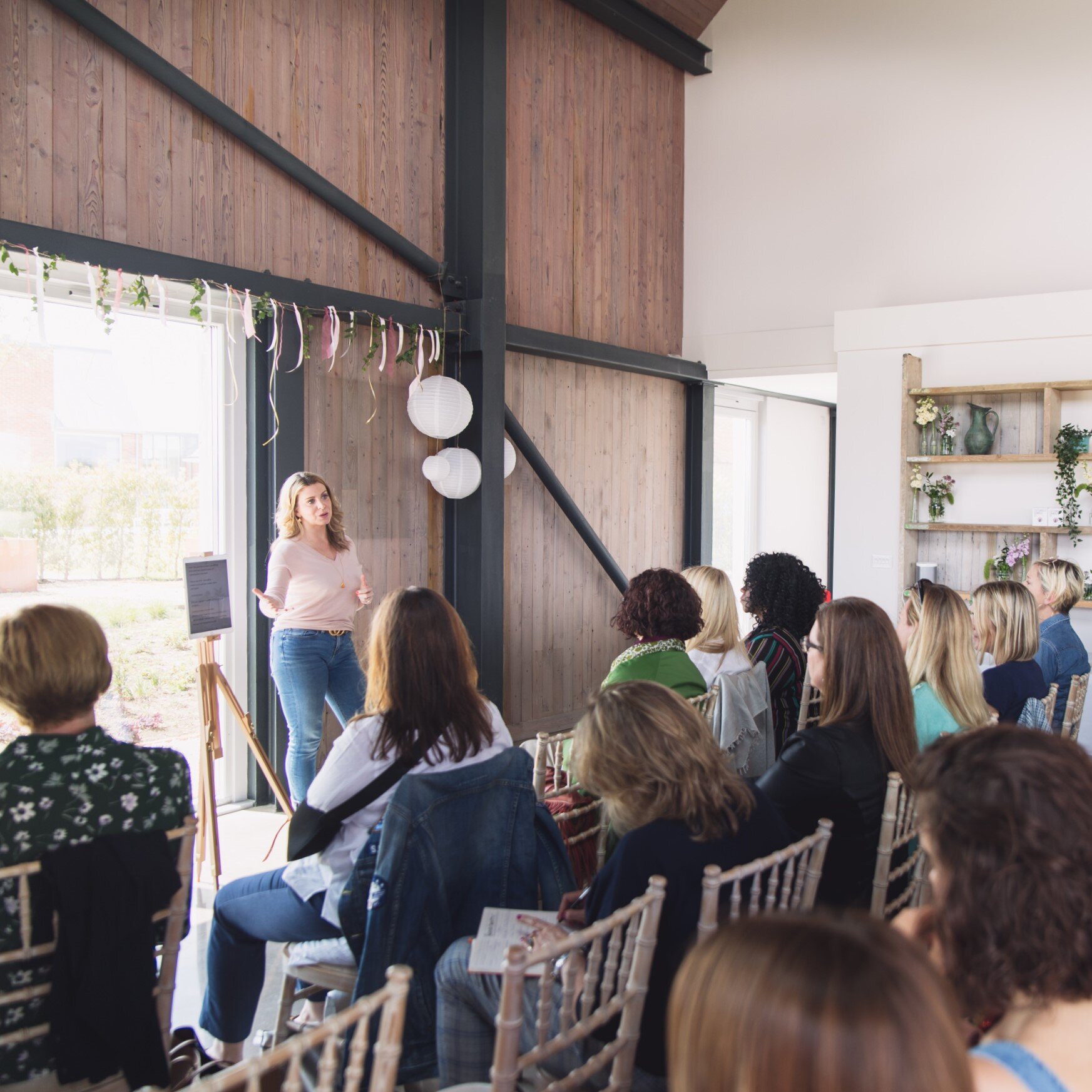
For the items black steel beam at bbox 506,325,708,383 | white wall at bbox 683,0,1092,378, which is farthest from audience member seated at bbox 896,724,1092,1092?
white wall at bbox 683,0,1092,378

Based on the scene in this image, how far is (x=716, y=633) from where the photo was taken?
3.59 m

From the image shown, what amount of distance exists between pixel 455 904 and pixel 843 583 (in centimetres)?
463

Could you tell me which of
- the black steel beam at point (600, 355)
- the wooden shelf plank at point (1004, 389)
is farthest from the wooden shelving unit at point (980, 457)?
the black steel beam at point (600, 355)

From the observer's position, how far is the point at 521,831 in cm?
210

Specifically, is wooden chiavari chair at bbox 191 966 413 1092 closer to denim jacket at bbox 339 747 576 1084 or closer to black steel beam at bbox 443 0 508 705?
denim jacket at bbox 339 747 576 1084

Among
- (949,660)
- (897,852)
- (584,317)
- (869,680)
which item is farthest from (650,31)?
(897,852)

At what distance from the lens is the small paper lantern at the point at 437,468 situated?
198 inches

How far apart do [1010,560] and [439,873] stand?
188 inches

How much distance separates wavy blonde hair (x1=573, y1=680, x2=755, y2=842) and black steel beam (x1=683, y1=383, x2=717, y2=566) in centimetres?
542

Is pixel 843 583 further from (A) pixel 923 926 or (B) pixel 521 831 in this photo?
(A) pixel 923 926

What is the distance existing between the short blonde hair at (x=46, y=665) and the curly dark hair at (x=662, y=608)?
1.85 meters

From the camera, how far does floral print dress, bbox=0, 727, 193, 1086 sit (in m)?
1.63

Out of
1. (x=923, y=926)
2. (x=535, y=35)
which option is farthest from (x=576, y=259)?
(x=923, y=926)

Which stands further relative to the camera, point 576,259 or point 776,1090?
point 576,259
